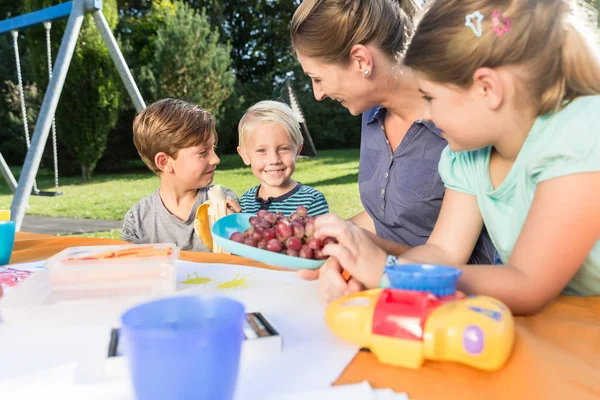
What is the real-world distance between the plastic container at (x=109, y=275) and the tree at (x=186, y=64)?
11108 mm

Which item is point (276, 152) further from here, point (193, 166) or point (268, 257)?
point (268, 257)

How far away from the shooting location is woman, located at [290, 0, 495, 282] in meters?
1.57

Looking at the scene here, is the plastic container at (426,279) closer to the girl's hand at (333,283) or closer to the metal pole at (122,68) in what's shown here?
the girl's hand at (333,283)

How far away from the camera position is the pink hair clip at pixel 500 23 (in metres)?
0.93

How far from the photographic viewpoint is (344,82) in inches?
65.2

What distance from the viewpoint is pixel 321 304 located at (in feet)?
3.28

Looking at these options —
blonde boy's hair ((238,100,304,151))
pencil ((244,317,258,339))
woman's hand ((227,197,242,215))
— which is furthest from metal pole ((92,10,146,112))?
pencil ((244,317,258,339))

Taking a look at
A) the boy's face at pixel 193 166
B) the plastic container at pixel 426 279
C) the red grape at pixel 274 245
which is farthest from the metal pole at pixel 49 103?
the plastic container at pixel 426 279

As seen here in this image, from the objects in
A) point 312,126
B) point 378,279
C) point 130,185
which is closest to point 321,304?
point 378,279

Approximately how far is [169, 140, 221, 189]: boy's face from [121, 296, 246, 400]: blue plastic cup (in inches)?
68.1

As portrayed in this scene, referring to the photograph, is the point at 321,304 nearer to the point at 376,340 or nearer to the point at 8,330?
the point at 376,340

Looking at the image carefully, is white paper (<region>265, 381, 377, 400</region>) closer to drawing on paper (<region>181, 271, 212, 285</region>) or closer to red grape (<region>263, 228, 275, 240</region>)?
red grape (<region>263, 228, 275, 240</region>)

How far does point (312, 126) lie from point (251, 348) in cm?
1707

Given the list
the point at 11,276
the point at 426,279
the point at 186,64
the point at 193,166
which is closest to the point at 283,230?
the point at 426,279
